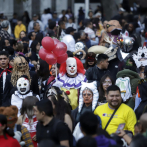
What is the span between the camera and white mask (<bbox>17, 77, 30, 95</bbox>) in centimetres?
653

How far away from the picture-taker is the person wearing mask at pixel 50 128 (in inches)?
167

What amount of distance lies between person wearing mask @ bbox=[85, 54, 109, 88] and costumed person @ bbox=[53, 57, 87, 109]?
0.35 meters

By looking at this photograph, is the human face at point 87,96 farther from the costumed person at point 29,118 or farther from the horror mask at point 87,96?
the costumed person at point 29,118

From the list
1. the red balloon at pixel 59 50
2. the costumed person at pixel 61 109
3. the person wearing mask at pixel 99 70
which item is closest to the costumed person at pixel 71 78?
the red balloon at pixel 59 50

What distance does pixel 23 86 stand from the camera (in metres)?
6.54

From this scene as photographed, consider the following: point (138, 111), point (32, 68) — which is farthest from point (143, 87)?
point (32, 68)

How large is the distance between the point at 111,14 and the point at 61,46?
588 inches

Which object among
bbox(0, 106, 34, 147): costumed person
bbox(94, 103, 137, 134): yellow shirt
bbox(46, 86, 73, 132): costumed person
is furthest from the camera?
bbox(94, 103, 137, 134): yellow shirt

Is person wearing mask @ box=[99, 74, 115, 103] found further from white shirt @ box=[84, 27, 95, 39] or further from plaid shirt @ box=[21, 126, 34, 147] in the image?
white shirt @ box=[84, 27, 95, 39]

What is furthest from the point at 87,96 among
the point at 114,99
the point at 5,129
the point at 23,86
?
the point at 5,129

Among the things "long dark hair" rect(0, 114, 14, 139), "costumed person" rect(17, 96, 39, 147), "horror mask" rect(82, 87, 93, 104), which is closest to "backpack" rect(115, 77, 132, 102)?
"horror mask" rect(82, 87, 93, 104)

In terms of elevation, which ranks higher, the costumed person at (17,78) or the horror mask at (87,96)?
the costumed person at (17,78)

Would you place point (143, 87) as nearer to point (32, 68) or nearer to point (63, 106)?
point (63, 106)

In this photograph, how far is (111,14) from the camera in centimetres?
2169
